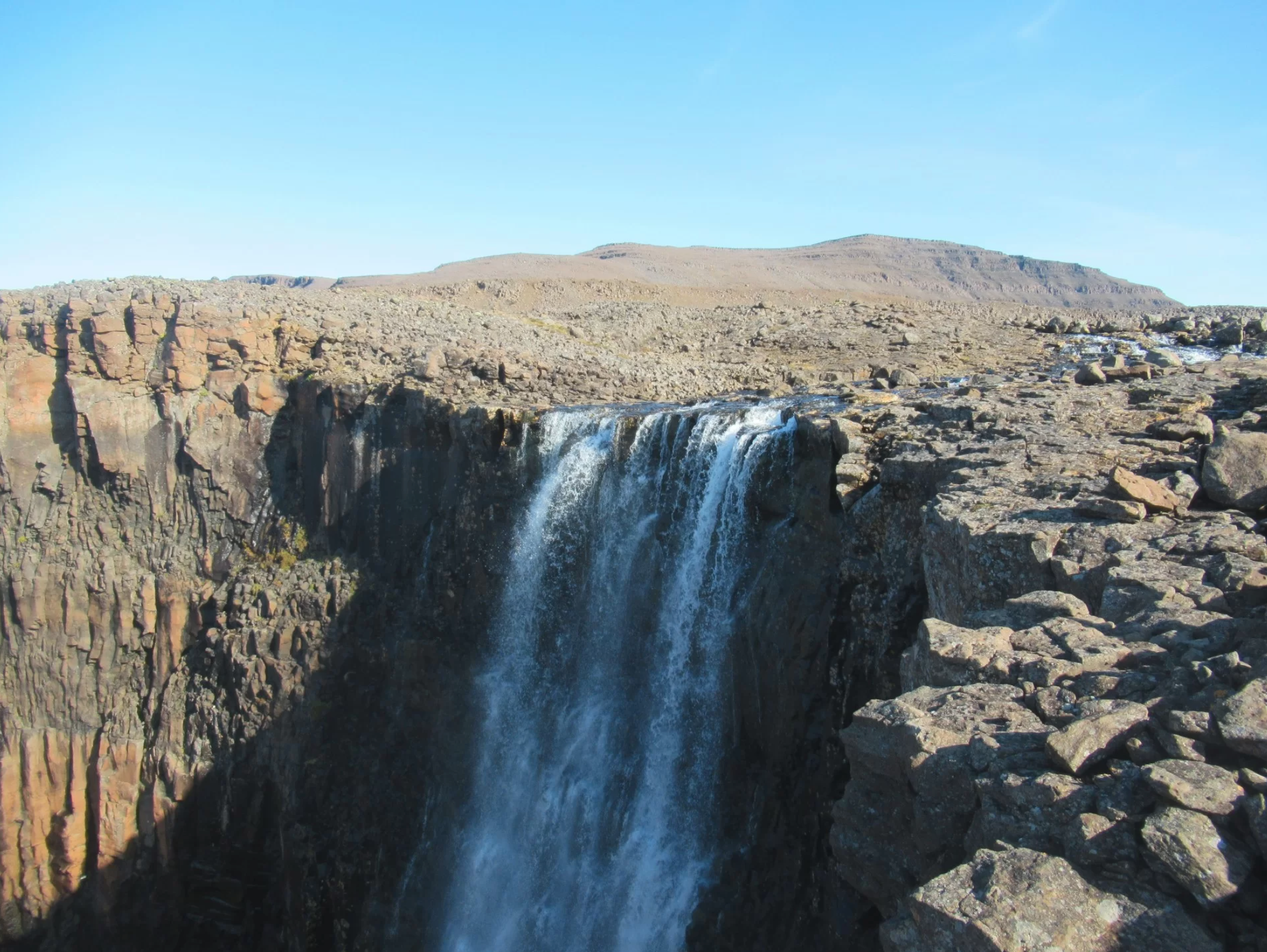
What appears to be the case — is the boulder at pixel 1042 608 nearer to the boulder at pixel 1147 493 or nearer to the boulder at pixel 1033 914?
the boulder at pixel 1147 493

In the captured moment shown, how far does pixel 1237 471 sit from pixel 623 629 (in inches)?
363

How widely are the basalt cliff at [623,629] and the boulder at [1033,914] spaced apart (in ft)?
0.06

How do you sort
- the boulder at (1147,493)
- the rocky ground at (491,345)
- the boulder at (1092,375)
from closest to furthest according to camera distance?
the boulder at (1147,493) → the boulder at (1092,375) → the rocky ground at (491,345)

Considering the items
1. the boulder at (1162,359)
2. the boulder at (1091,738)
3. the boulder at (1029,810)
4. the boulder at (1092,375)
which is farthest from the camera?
the boulder at (1162,359)

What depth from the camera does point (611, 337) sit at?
30.1m

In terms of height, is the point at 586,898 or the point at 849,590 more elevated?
the point at 849,590

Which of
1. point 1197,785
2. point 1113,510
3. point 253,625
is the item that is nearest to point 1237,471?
point 1113,510

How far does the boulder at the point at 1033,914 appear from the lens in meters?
3.61

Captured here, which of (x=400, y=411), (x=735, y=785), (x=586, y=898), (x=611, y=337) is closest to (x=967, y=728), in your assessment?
(x=735, y=785)

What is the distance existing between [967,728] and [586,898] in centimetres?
982

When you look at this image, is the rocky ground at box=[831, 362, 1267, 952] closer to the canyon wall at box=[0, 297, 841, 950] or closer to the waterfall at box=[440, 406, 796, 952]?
the canyon wall at box=[0, 297, 841, 950]

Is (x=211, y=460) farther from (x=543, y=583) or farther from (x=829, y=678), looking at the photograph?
(x=829, y=678)

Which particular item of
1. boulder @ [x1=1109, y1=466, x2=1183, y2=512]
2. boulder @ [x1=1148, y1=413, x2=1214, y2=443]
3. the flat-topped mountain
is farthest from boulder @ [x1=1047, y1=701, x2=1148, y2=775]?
the flat-topped mountain

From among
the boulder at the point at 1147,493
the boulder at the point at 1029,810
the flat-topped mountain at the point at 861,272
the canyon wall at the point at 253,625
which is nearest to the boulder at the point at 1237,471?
the boulder at the point at 1147,493
